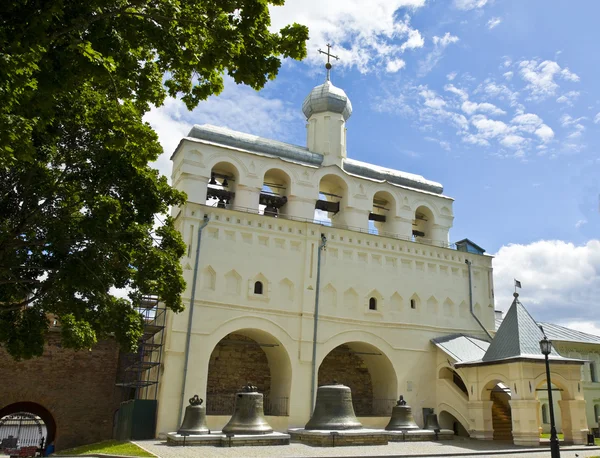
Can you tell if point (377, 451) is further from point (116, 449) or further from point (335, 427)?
point (116, 449)

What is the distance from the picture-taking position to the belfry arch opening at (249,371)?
2086cm

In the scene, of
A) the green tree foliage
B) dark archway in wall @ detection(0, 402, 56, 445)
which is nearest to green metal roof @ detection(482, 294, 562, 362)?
the green tree foliage

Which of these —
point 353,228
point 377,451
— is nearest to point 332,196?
→ point 353,228

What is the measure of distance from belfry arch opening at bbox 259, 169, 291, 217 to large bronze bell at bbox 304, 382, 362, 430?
8020 mm

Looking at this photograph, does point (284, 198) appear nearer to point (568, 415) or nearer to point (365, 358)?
point (365, 358)

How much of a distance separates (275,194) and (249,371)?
7.11m

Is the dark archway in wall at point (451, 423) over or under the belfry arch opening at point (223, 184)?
under

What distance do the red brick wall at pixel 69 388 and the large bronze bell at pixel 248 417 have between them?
7577mm

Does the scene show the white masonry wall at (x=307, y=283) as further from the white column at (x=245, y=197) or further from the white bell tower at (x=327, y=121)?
the white bell tower at (x=327, y=121)

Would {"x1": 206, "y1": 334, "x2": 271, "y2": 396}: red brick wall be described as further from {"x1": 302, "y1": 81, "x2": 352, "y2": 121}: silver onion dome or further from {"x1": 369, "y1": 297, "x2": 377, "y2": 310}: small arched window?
{"x1": 302, "y1": 81, "x2": 352, "y2": 121}: silver onion dome

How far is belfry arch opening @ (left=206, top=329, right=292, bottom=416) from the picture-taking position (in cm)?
2086

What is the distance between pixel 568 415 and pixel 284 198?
12.7 m

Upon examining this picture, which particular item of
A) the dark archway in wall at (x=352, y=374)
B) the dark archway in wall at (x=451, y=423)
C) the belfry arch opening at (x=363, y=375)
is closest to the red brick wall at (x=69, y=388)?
the belfry arch opening at (x=363, y=375)

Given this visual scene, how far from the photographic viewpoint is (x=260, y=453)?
14.2m
